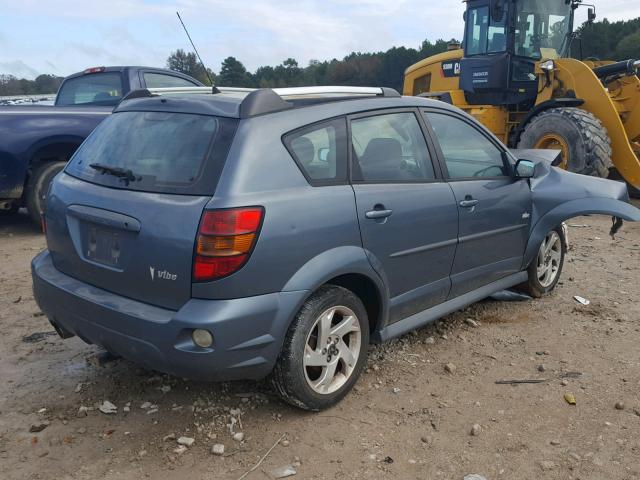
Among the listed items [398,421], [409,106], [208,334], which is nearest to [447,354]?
[398,421]

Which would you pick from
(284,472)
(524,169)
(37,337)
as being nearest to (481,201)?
(524,169)

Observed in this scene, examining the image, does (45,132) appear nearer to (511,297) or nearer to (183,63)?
(183,63)

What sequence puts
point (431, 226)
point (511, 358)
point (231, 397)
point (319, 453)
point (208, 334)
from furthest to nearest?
point (511, 358) → point (431, 226) → point (231, 397) → point (319, 453) → point (208, 334)

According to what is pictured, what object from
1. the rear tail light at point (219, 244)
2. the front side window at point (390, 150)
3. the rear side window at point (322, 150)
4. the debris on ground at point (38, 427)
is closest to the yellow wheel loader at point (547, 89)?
the front side window at point (390, 150)

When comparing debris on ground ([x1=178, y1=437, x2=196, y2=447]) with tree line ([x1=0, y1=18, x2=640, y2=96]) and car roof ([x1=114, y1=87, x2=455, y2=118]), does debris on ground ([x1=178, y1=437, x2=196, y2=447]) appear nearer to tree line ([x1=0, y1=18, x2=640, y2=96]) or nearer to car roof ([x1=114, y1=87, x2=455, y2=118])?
car roof ([x1=114, y1=87, x2=455, y2=118])

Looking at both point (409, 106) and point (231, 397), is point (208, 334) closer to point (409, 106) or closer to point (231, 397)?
point (231, 397)

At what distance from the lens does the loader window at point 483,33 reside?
9680 millimetres

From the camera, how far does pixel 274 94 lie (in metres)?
3.03

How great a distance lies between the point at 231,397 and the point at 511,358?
1.89 metres

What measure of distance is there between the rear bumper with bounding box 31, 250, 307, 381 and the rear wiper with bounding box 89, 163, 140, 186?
60 centimetres

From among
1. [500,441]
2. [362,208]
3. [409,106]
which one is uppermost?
[409,106]

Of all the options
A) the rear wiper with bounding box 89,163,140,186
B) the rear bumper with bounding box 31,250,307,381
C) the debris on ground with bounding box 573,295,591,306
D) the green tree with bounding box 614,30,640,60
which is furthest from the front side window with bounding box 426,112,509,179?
the green tree with bounding box 614,30,640,60

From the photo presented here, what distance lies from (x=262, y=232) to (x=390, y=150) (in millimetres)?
1199

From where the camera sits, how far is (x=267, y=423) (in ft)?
10.3
